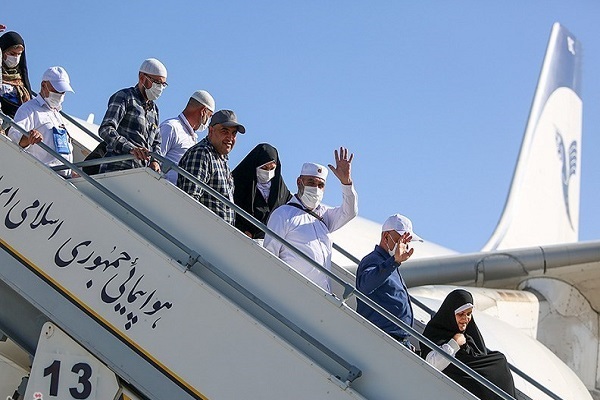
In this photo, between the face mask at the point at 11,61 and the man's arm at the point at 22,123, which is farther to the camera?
the face mask at the point at 11,61

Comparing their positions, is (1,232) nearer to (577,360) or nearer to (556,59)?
(577,360)

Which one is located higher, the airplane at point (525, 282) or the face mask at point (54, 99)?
the airplane at point (525, 282)

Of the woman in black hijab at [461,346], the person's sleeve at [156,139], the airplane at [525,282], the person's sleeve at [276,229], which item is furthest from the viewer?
the airplane at [525,282]

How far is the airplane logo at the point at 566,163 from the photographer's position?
26281mm

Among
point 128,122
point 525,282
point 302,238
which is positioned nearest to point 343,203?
point 302,238

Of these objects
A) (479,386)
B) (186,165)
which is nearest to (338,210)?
(186,165)

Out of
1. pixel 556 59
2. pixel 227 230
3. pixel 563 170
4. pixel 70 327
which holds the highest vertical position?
pixel 556 59

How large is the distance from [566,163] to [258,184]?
2150cm

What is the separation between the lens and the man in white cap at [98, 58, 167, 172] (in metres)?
5.95

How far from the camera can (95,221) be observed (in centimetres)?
546

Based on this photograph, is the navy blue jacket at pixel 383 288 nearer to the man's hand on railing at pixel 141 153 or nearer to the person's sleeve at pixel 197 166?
the person's sleeve at pixel 197 166

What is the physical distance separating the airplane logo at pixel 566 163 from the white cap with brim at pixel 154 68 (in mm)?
21313

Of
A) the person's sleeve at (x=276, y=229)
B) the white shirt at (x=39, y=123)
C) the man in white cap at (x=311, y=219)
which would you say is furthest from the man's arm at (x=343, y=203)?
the white shirt at (x=39, y=123)

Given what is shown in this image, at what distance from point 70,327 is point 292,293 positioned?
3.94 ft
